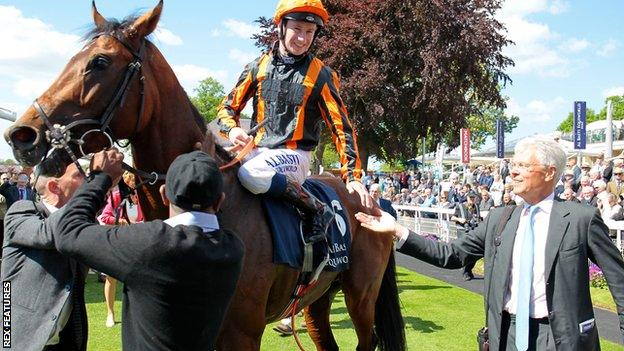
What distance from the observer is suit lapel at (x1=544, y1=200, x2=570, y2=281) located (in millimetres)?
2730

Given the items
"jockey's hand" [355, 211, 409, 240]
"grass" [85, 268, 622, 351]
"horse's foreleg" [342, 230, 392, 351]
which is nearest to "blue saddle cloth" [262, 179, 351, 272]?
"horse's foreleg" [342, 230, 392, 351]

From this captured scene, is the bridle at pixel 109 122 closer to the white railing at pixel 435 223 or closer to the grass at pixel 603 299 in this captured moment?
the grass at pixel 603 299

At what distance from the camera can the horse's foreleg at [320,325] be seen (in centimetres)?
481

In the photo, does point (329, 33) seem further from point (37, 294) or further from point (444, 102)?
point (37, 294)

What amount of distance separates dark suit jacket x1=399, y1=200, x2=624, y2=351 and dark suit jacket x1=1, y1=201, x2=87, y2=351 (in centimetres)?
215

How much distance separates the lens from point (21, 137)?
2.58m

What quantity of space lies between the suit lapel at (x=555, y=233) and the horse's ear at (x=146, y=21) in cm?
220

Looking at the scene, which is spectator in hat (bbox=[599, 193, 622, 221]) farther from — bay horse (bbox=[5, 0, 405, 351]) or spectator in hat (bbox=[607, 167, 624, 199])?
bay horse (bbox=[5, 0, 405, 351])

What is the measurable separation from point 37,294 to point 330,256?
69.4 inches

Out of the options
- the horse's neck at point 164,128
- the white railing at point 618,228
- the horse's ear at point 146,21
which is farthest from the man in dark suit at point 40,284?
the white railing at point 618,228

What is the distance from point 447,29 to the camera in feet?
80.4

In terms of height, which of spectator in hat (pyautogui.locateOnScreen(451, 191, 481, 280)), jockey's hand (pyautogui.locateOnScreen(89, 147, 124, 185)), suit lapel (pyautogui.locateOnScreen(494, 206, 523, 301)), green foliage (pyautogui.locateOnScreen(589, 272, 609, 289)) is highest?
jockey's hand (pyautogui.locateOnScreen(89, 147, 124, 185))

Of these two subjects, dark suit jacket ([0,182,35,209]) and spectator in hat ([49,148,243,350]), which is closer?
spectator in hat ([49,148,243,350])

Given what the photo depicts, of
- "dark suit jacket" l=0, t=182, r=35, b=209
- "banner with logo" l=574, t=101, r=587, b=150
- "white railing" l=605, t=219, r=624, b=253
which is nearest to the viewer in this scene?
"white railing" l=605, t=219, r=624, b=253
